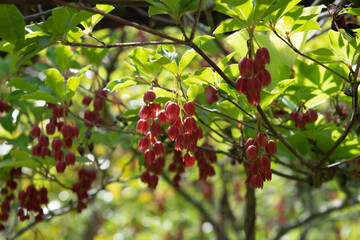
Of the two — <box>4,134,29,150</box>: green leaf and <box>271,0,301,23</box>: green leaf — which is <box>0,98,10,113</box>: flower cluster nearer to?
<box>4,134,29,150</box>: green leaf

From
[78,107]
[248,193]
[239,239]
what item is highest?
[248,193]

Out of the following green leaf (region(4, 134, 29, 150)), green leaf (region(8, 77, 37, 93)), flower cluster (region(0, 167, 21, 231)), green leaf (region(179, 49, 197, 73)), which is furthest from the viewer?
flower cluster (region(0, 167, 21, 231))

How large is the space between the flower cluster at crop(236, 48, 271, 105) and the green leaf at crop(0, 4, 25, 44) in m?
0.65

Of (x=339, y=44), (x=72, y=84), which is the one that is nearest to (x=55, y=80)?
(x=72, y=84)

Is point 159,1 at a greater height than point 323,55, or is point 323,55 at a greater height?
point 159,1

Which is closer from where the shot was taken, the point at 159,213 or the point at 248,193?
the point at 248,193

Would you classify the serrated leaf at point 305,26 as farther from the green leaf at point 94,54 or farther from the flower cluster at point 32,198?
the flower cluster at point 32,198

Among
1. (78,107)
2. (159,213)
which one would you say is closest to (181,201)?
(159,213)

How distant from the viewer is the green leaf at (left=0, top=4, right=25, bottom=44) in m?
1.16

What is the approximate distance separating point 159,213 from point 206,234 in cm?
85

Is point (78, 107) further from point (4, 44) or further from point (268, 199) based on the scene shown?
point (268, 199)

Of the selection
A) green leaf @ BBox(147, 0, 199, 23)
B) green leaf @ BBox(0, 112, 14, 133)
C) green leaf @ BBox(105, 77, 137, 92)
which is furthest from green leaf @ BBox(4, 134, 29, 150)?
green leaf @ BBox(147, 0, 199, 23)

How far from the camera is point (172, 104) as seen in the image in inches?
53.9

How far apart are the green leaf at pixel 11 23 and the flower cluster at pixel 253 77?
2.15ft
